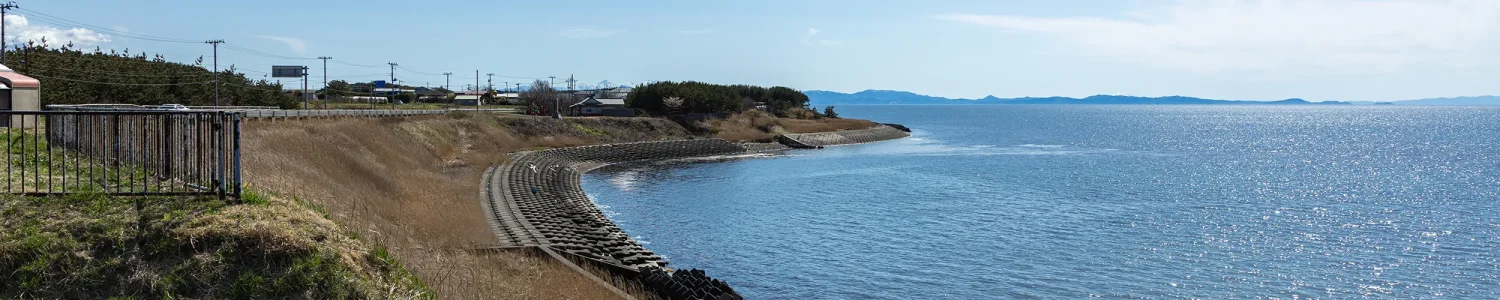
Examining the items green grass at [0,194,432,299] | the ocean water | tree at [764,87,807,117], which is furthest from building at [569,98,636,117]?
green grass at [0,194,432,299]

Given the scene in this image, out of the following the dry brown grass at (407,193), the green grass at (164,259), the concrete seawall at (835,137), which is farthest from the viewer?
the concrete seawall at (835,137)

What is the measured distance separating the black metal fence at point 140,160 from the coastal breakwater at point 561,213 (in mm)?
8028

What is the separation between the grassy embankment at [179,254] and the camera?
10367 millimetres

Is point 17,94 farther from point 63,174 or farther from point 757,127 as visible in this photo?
point 757,127

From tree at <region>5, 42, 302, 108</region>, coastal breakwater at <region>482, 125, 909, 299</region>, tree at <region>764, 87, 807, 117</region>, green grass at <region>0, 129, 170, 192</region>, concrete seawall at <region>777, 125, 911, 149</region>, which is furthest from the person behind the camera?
tree at <region>764, 87, 807, 117</region>

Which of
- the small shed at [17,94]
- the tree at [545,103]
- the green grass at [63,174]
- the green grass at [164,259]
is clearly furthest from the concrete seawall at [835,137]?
the green grass at [164,259]

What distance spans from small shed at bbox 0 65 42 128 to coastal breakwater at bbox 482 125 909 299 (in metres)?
12.1

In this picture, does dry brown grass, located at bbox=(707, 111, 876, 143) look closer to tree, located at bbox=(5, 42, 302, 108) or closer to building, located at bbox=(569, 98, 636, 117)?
building, located at bbox=(569, 98, 636, 117)

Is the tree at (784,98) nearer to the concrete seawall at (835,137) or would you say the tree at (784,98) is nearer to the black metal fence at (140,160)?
the concrete seawall at (835,137)

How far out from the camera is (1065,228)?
37688mm

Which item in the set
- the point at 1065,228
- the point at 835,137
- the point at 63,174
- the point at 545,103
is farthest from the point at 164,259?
the point at 545,103

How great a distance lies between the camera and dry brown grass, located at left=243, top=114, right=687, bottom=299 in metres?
15.2

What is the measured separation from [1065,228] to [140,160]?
2994 cm

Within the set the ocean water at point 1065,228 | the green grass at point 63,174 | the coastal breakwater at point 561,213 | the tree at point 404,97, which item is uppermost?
the tree at point 404,97
